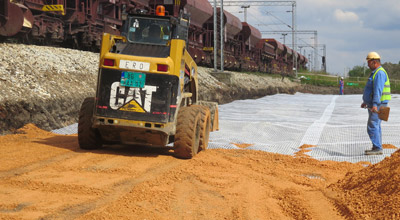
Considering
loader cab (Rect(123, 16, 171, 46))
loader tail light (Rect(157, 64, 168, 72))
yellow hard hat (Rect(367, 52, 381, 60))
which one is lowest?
loader tail light (Rect(157, 64, 168, 72))

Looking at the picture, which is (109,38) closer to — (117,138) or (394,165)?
(117,138)

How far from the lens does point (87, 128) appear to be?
767 centimetres

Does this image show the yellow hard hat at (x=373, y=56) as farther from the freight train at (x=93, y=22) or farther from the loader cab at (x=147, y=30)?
the loader cab at (x=147, y=30)

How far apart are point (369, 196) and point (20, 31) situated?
1196 cm

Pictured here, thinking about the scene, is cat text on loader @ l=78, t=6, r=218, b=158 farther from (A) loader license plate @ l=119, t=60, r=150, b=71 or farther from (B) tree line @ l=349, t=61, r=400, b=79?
(B) tree line @ l=349, t=61, r=400, b=79

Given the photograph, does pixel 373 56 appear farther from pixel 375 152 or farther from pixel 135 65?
pixel 135 65

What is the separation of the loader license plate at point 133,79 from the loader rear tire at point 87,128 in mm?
929

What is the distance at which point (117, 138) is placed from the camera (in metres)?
7.70

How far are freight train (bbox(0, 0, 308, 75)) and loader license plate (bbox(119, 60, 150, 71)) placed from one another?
1097mm

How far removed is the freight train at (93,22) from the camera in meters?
13.4

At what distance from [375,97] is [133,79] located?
4.37m

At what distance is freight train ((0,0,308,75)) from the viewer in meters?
13.4

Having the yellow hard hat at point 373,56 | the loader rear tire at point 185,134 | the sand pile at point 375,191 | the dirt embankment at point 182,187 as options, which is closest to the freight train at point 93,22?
the loader rear tire at point 185,134

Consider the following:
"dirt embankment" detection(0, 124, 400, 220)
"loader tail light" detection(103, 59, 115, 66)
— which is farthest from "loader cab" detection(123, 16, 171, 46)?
"dirt embankment" detection(0, 124, 400, 220)
